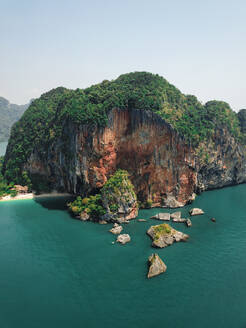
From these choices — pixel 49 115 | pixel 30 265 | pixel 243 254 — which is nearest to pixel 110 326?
pixel 30 265

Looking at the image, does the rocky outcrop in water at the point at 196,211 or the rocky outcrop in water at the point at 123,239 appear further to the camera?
the rocky outcrop in water at the point at 196,211

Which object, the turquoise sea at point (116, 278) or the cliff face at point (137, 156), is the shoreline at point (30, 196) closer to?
the cliff face at point (137, 156)

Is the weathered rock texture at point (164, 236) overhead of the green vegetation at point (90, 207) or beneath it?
beneath

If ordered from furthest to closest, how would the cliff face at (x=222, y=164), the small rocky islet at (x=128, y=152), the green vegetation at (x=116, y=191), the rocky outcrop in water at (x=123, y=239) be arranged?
the cliff face at (x=222, y=164), the small rocky islet at (x=128, y=152), the green vegetation at (x=116, y=191), the rocky outcrop in water at (x=123, y=239)

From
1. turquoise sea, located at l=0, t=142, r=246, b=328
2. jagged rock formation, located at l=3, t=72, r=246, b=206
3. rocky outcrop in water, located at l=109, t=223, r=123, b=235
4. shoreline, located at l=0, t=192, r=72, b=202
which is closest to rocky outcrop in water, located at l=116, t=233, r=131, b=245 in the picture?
turquoise sea, located at l=0, t=142, r=246, b=328

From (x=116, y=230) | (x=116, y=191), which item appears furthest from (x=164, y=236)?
(x=116, y=191)

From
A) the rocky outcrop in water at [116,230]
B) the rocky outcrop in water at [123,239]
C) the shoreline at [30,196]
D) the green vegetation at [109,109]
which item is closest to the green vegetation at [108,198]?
the rocky outcrop in water at [116,230]

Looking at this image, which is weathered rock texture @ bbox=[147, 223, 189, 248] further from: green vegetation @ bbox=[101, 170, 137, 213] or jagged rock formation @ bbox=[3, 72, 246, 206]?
jagged rock formation @ bbox=[3, 72, 246, 206]

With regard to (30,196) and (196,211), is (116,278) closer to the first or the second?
(196,211)
